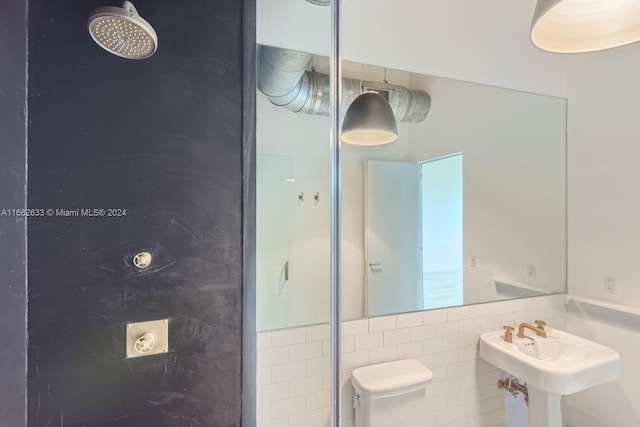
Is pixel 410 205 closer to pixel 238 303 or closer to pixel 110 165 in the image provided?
pixel 238 303

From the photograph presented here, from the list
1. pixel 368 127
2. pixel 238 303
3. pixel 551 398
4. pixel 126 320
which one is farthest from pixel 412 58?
pixel 551 398

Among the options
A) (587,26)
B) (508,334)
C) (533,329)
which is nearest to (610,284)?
(533,329)

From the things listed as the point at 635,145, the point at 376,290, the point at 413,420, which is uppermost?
the point at 635,145

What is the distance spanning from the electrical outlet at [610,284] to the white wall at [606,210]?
19 millimetres

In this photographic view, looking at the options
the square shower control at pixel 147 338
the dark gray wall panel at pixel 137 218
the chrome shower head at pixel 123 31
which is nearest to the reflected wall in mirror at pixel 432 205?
the dark gray wall panel at pixel 137 218

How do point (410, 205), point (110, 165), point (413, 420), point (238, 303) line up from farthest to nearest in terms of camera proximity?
1. point (410, 205)
2. point (413, 420)
3. point (238, 303)
4. point (110, 165)

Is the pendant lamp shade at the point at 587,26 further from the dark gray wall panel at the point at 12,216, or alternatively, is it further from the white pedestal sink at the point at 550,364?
the dark gray wall panel at the point at 12,216

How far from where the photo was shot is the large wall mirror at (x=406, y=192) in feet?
4.46

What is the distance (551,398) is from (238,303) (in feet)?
5.25

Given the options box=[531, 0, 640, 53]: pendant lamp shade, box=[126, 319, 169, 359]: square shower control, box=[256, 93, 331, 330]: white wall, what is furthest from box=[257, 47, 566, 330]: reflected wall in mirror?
box=[531, 0, 640, 53]: pendant lamp shade

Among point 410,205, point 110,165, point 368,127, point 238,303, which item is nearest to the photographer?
point 110,165

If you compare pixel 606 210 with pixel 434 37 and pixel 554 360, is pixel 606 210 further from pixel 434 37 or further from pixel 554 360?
pixel 434 37

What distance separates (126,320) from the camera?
875 mm

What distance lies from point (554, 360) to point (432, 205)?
1058 millimetres
